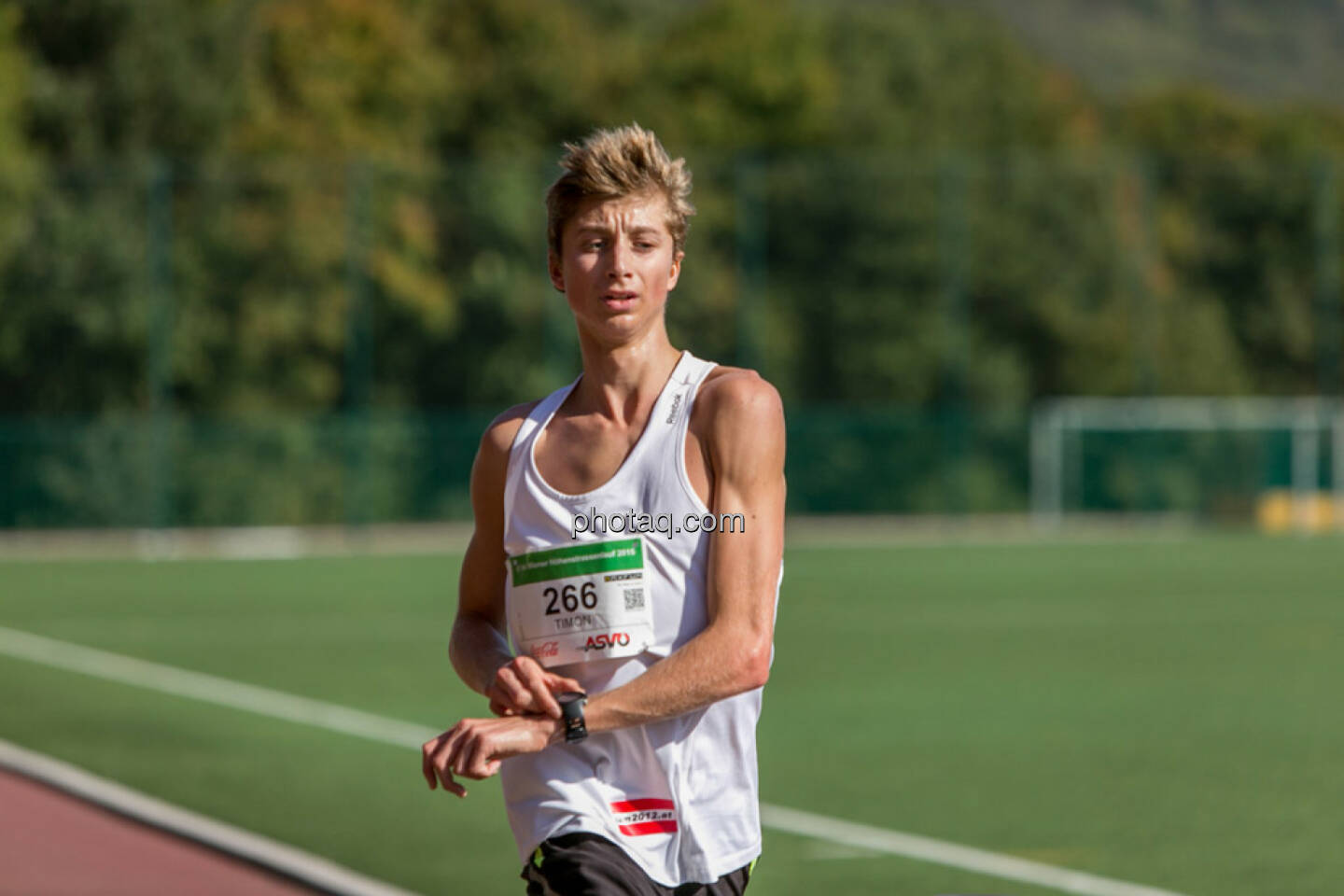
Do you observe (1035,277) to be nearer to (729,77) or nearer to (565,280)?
(729,77)

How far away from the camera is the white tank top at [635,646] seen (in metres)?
3.80

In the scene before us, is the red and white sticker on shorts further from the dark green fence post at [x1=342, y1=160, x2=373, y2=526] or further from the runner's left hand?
the dark green fence post at [x1=342, y1=160, x2=373, y2=526]

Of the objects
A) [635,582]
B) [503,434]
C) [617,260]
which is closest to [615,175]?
[617,260]

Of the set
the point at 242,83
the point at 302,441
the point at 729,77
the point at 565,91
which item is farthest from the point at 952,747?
the point at 729,77

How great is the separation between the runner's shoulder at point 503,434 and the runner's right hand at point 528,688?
41cm

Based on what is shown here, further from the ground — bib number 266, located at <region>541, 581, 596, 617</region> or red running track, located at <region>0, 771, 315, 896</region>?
bib number 266, located at <region>541, 581, 596, 617</region>

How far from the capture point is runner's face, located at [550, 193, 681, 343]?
12.4ft

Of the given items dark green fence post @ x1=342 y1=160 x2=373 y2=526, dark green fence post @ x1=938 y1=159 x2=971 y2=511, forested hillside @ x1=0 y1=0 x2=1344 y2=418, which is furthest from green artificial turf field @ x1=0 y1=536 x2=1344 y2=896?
dark green fence post @ x1=938 y1=159 x2=971 y2=511

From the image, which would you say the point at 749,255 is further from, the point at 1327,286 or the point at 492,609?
the point at 492,609

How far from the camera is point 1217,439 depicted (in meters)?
35.6

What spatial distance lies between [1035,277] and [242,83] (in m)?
14.7

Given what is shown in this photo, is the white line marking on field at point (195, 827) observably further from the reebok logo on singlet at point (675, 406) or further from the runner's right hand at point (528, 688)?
the reebok logo on singlet at point (675, 406)

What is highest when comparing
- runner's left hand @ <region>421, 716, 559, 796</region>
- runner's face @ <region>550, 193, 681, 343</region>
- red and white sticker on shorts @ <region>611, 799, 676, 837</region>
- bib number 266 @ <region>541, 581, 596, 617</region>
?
runner's face @ <region>550, 193, 681, 343</region>

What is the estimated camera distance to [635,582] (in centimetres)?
380
